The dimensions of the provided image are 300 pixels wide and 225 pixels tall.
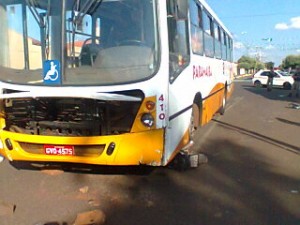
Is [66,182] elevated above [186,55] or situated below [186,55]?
below

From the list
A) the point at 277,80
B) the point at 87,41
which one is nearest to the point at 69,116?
the point at 87,41

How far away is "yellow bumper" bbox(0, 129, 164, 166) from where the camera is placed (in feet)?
17.8

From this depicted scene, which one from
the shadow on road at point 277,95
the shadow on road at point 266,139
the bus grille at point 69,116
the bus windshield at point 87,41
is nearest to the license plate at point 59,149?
the bus grille at point 69,116

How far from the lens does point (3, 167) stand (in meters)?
7.22

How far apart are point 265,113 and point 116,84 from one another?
11072 mm

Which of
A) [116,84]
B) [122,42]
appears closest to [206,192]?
[116,84]

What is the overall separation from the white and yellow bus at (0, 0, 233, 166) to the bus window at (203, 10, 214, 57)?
10.4ft

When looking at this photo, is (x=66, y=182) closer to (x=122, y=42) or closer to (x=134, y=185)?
(x=134, y=185)

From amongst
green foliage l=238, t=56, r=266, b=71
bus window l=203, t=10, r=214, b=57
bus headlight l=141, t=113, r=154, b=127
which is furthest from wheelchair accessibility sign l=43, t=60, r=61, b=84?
green foliage l=238, t=56, r=266, b=71

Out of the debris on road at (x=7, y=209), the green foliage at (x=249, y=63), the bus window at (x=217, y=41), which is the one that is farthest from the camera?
the green foliage at (x=249, y=63)

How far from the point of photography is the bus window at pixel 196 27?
7.54 m

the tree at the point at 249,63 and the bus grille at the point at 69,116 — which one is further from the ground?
the tree at the point at 249,63

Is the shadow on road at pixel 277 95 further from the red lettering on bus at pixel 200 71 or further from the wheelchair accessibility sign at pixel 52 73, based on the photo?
the wheelchair accessibility sign at pixel 52 73

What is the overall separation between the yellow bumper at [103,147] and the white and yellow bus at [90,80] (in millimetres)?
13
